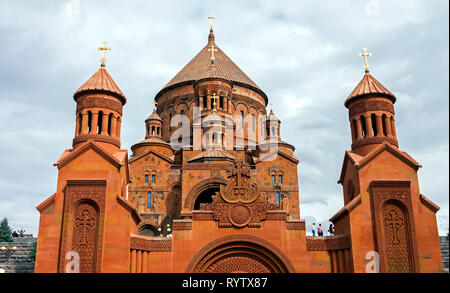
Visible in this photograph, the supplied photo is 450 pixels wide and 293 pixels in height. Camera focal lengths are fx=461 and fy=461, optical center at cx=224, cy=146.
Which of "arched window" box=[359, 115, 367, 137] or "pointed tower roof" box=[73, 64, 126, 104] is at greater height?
"pointed tower roof" box=[73, 64, 126, 104]

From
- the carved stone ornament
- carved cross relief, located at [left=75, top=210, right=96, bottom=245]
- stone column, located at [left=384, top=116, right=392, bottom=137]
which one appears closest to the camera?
carved cross relief, located at [left=75, top=210, right=96, bottom=245]

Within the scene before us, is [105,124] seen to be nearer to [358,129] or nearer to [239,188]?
[239,188]

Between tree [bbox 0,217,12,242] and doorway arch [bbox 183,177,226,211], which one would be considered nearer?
doorway arch [bbox 183,177,226,211]

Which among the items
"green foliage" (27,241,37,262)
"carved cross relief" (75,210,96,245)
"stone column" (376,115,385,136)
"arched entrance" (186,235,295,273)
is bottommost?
"arched entrance" (186,235,295,273)

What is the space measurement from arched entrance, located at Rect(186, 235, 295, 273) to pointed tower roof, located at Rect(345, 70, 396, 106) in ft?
25.8

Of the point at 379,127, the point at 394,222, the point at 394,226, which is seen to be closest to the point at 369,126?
the point at 379,127

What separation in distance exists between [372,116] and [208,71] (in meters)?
27.1

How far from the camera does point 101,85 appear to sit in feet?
66.7

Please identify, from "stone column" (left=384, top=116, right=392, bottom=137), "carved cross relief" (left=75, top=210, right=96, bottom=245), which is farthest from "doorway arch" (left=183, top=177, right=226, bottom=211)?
"stone column" (left=384, top=116, right=392, bottom=137)

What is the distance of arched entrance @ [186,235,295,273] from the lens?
18.5 meters

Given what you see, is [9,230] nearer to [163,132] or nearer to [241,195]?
[163,132]

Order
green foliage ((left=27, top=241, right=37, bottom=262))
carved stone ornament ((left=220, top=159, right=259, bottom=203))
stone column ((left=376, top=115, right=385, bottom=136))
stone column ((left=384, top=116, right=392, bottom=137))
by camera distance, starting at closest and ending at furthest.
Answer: carved stone ornament ((left=220, top=159, right=259, bottom=203)) < stone column ((left=376, top=115, right=385, bottom=136)) < stone column ((left=384, top=116, right=392, bottom=137)) < green foliage ((left=27, top=241, right=37, bottom=262))

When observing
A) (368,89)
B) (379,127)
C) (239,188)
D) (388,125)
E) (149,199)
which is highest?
(368,89)

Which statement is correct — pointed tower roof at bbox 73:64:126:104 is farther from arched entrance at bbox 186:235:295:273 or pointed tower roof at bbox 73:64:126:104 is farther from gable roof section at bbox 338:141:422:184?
gable roof section at bbox 338:141:422:184
